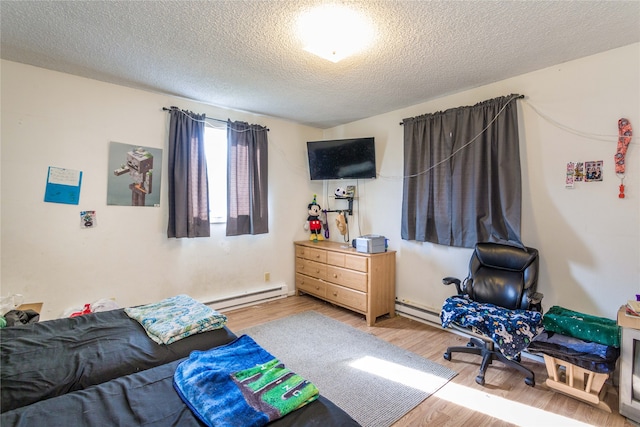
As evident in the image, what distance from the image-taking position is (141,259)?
10.1 ft

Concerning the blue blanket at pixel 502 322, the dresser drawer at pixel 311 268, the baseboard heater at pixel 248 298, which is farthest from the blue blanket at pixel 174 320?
the dresser drawer at pixel 311 268

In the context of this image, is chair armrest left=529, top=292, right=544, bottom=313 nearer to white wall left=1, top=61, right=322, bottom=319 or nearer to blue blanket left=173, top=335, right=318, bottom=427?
blue blanket left=173, top=335, right=318, bottom=427

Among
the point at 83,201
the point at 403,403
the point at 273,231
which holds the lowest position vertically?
the point at 403,403

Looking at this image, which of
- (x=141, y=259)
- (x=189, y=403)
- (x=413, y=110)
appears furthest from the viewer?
(x=413, y=110)

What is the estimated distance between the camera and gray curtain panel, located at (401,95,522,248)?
267cm

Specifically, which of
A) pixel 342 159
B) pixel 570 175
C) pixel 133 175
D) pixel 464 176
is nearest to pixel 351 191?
pixel 342 159

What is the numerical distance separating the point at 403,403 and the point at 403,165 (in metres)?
2.47

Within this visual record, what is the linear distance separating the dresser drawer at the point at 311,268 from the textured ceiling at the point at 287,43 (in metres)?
2.10

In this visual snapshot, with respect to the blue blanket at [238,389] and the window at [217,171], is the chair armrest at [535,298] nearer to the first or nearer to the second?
the blue blanket at [238,389]

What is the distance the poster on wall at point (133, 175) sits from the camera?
2.90 m

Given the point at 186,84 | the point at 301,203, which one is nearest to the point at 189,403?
the point at 186,84

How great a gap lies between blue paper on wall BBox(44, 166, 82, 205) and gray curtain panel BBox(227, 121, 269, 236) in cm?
142

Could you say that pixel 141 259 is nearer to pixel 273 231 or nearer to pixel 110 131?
pixel 110 131

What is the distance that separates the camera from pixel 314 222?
4.42 meters
